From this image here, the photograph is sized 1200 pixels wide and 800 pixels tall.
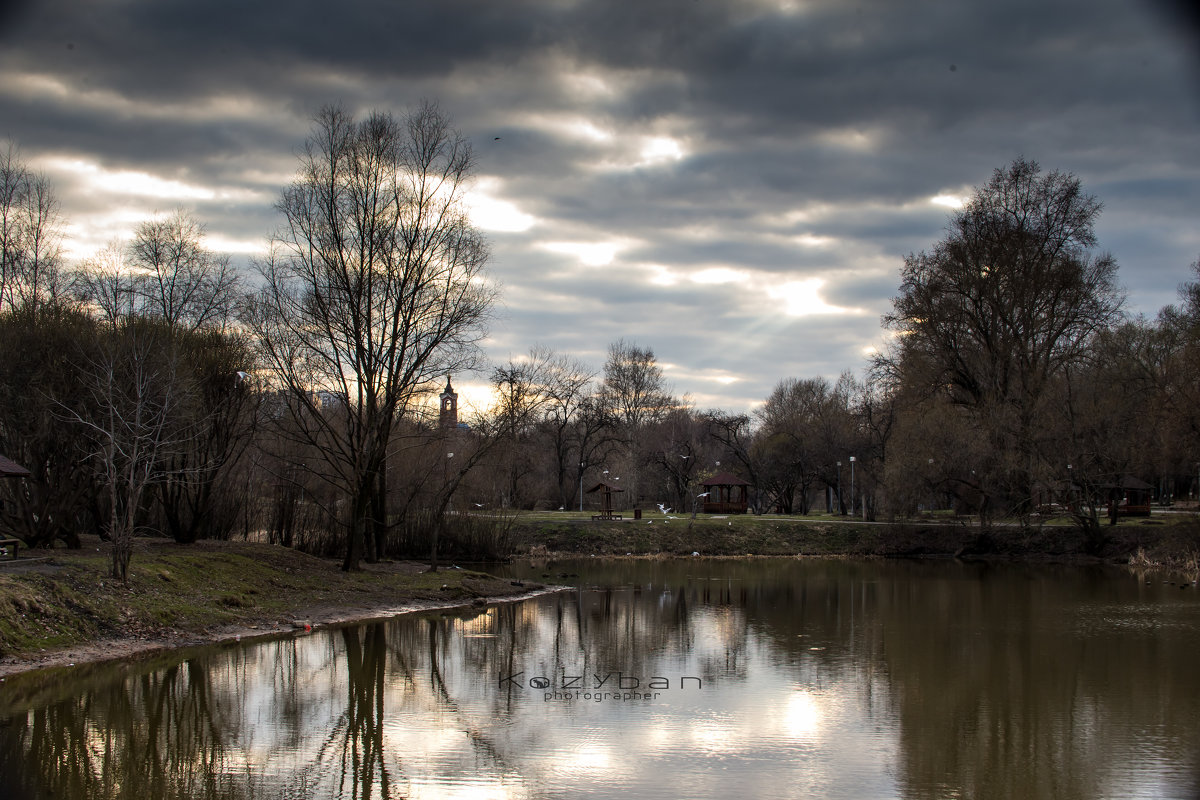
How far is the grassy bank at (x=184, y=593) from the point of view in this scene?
14492 millimetres

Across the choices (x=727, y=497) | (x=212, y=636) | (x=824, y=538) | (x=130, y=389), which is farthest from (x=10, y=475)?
(x=727, y=497)

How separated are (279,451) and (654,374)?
49.5 meters

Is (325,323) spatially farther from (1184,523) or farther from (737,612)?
(1184,523)

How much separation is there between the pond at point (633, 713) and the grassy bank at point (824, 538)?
72.7ft

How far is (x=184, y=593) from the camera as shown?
18.2 m

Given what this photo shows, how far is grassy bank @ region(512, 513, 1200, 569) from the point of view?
41.9m

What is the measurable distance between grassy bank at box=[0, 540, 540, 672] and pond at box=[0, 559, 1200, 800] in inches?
41.3

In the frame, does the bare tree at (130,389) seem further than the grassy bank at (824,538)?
No

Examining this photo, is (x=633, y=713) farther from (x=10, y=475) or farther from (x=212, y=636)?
(x=10, y=475)

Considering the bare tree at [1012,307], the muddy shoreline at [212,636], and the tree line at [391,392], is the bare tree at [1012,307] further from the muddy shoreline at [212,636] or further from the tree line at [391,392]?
the muddy shoreline at [212,636]

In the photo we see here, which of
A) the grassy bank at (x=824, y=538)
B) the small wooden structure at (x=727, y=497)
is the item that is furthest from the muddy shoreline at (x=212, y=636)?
the small wooden structure at (x=727, y=497)

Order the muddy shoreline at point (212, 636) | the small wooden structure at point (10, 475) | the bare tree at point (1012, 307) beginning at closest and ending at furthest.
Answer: the muddy shoreline at point (212, 636)
the small wooden structure at point (10, 475)
the bare tree at point (1012, 307)

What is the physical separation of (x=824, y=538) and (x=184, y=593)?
116ft

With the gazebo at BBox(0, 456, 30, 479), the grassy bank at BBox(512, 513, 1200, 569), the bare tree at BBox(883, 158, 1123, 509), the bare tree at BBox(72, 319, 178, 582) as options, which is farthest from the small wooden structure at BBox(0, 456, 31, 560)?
the bare tree at BBox(883, 158, 1123, 509)
